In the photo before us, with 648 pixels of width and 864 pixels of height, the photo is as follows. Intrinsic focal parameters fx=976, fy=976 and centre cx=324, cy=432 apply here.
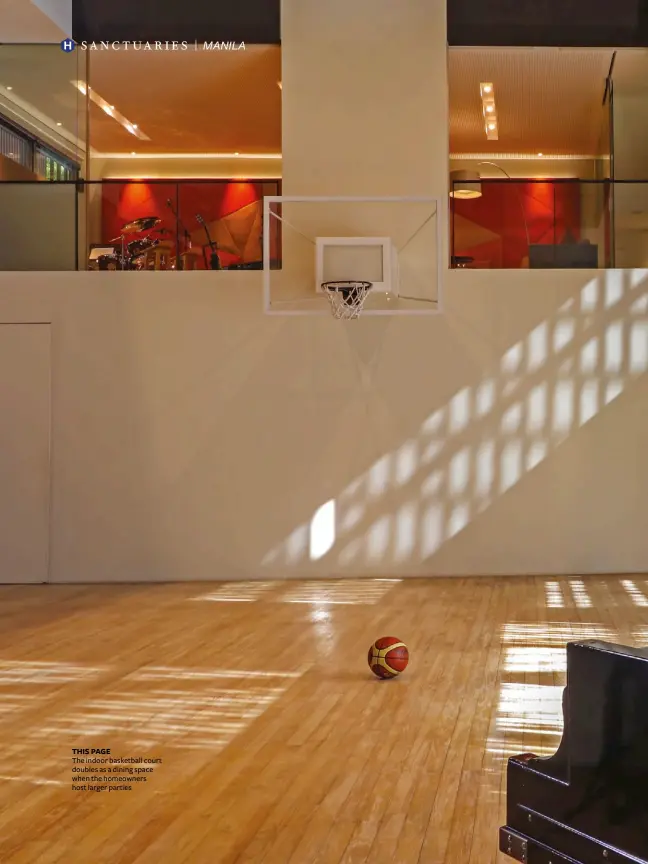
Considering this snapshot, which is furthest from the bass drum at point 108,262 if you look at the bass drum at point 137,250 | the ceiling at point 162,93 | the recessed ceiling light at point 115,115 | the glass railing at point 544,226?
the glass railing at point 544,226

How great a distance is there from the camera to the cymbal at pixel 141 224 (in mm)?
10922

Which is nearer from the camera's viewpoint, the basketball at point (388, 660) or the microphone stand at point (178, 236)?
the basketball at point (388, 660)

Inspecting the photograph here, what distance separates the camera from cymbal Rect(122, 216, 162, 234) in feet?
35.8

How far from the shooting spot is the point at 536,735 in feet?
15.3

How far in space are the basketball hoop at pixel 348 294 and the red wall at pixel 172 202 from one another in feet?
4.83

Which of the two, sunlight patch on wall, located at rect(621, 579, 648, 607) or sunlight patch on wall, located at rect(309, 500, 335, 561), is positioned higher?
sunlight patch on wall, located at rect(309, 500, 335, 561)

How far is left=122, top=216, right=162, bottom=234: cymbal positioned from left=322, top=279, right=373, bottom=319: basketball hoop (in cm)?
230

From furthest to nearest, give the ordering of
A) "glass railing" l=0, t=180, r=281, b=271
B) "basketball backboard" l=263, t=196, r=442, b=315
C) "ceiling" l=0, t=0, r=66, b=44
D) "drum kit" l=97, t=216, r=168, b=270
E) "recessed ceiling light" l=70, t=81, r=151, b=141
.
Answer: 1. "recessed ceiling light" l=70, t=81, r=151, b=141
2. "drum kit" l=97, t=216, r=168, b=270
3. "glass railing" l=0, t=180, r=281, b=271
4. "basketball backboard" l=263, t=196, r=442, b=315
5. "ceiling" l=0, t=0, r=66, b=44

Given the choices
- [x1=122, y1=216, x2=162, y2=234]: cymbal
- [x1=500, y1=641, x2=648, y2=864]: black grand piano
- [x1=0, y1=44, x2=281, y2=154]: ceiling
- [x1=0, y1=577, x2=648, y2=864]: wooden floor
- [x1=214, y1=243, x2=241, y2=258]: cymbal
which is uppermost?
[x1=0, y1=44, x2=281, y2=154]: ceiling

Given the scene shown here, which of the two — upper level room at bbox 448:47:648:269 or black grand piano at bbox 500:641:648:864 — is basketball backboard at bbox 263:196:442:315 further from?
black grand piano at bbox 500:641:648:864

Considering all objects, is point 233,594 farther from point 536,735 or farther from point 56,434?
point 536,735

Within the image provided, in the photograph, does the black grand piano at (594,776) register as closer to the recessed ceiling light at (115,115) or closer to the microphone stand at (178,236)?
the microphone stand at (178,236)

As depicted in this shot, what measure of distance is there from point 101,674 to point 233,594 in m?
3.62

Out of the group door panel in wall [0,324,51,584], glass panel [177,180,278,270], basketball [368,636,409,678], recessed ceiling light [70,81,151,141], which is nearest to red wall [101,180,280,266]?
glass panel [177,180,278,270]
